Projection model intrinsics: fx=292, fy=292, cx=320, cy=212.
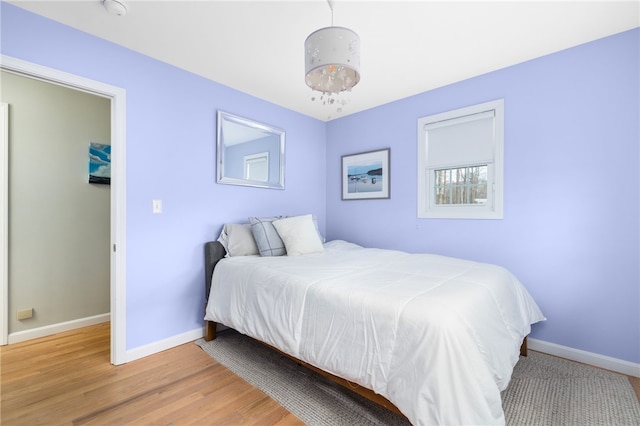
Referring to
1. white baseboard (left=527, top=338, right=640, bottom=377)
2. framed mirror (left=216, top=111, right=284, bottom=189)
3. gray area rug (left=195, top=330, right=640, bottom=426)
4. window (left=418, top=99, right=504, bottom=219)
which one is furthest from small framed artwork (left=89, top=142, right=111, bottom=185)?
white baseboard (left=527, top=338, right=640, bottom=377)

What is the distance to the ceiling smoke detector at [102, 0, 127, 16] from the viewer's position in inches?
70.4

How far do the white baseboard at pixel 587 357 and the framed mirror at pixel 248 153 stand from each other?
291cm

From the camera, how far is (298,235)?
9.21ft

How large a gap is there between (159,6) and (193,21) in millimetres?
213

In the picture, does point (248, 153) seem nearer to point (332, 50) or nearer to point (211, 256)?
point (211, 256)

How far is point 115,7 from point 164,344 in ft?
8.17

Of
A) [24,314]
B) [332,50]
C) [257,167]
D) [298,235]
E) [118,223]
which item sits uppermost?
[332,50]

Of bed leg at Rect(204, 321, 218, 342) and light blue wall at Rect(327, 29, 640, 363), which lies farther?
bed leg at Rect(204, 321, 218, 342)

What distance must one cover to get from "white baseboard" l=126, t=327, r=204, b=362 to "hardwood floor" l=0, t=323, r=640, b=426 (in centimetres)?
5

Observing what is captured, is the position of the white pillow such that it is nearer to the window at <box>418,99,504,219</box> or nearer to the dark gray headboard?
the dark gray headboard

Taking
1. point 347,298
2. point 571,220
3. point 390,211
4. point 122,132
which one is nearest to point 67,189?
point 122,132

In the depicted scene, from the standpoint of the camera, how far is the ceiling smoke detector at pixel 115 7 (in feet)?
5.86

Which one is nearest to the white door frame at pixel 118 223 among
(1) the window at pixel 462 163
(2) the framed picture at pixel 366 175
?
(2) the framed picture at pixel 366 175

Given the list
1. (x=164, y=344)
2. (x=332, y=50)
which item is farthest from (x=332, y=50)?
(x=164, y=344)
